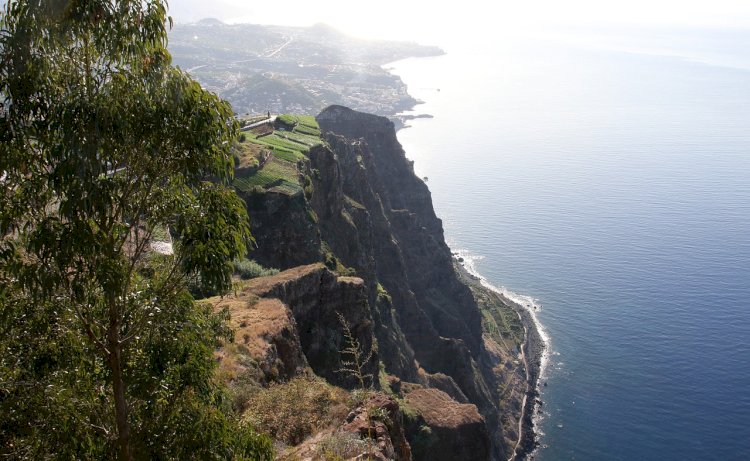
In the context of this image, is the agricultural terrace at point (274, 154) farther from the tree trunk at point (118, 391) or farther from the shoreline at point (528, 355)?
the shoreline at point (528, 355)

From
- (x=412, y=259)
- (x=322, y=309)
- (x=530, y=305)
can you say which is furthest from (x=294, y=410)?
(x=530, y=305)

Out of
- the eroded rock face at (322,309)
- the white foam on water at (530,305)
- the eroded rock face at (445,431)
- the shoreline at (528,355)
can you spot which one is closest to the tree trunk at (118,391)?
the eroded rock face at (322,309)

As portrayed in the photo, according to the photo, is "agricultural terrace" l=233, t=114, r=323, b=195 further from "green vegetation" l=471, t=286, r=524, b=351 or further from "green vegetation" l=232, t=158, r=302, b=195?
"green vegetation" l=471, t=286, r=524, b=351

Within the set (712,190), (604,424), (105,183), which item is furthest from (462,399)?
(712,190)

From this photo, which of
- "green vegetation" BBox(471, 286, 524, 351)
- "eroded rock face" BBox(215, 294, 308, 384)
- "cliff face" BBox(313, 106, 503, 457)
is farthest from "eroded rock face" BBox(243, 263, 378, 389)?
"green vegetation" BBox(471, 286, 524, 351)

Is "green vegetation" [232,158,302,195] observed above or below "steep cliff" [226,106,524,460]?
above
